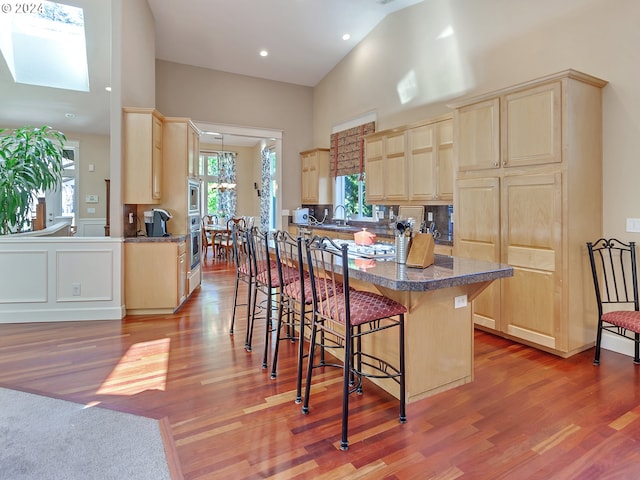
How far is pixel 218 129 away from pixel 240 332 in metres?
4.29

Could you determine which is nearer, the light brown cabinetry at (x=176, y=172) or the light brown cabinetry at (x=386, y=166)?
the light brown cabinetry at (x=176, y=172)

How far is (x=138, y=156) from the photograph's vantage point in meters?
4.40

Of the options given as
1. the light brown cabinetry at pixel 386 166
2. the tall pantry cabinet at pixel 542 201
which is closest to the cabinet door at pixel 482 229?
the tall pantry cabinet at pixel 542 201

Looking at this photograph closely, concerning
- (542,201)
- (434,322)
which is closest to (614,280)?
(542,201)

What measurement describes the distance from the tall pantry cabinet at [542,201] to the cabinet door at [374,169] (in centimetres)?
184

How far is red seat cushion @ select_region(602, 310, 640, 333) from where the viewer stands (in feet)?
9.04

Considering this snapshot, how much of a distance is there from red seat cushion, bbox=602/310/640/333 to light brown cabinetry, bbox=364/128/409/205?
259cm

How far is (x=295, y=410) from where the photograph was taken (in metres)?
2.32

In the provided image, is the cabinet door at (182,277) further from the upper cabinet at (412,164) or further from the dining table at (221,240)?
the dining table at (221,240)

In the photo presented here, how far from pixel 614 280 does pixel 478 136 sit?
171cm

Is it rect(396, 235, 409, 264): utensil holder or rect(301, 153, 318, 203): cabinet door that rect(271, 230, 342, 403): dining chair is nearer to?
rect(396, 235, 409, 264): utensil holder

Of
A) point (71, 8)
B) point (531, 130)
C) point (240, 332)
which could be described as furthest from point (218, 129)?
point (531, 130)

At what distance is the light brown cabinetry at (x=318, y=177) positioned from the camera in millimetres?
7207

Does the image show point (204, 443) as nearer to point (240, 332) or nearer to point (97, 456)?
point (97, 456)
